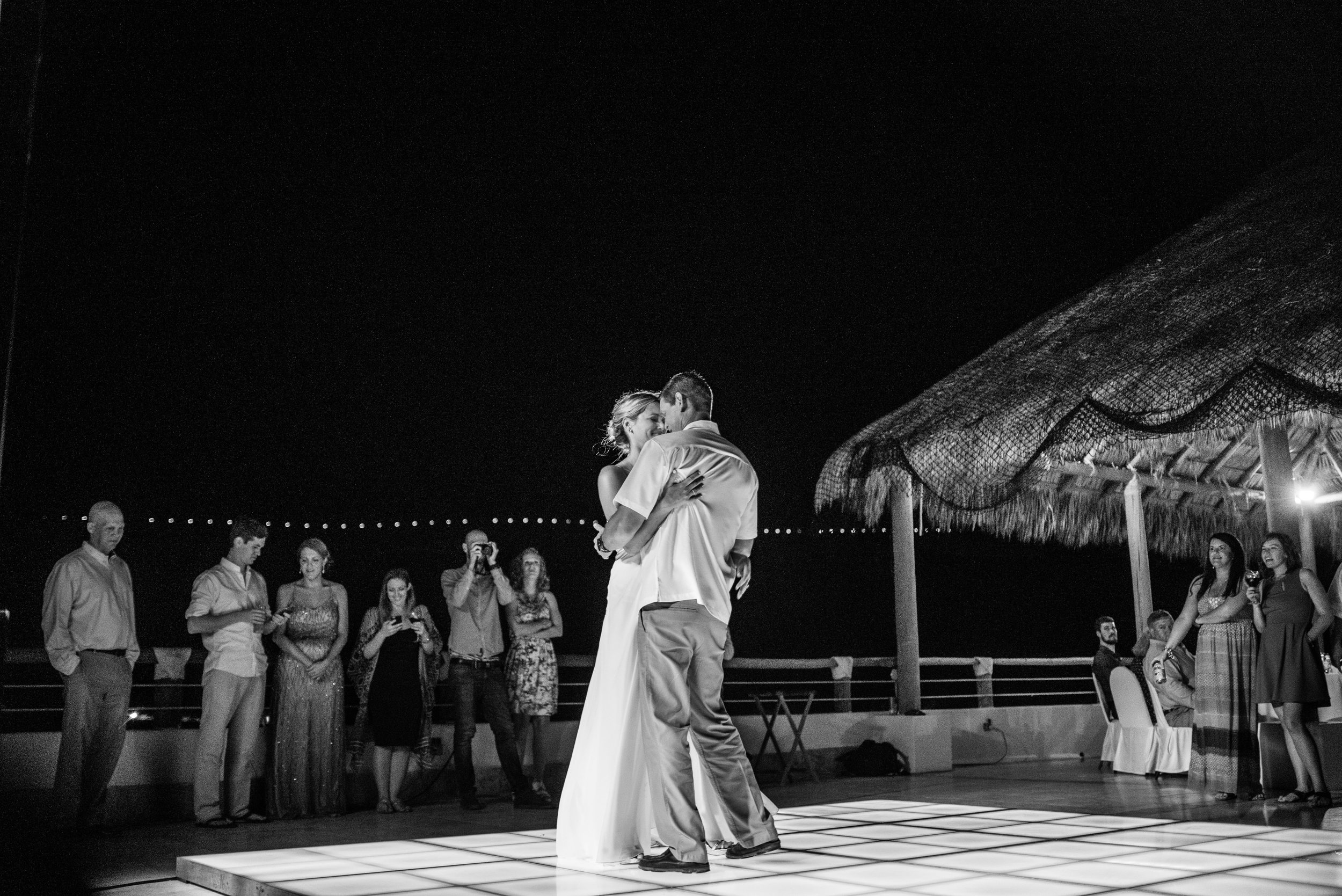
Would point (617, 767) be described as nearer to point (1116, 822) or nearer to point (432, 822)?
point (432, 822)

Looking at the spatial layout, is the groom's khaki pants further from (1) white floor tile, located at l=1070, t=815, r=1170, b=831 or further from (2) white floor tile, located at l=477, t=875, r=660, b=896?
(1) white floor tile, located at l=1070, t=815, r=1170, b=831

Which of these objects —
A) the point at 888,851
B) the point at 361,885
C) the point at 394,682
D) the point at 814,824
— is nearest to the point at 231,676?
the point at 394,682

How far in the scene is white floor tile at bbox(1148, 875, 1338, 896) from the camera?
9.71 ft

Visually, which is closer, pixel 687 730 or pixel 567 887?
pixel 567 887

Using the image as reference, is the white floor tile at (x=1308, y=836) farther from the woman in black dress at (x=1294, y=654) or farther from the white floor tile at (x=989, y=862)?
the woman in black dress at (x=1294, y=654)

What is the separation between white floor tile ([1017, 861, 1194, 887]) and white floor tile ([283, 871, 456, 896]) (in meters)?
1.81

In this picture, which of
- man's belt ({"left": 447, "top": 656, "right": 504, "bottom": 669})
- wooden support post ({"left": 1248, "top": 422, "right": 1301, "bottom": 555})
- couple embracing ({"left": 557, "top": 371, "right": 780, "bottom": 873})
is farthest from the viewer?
wooden support post ({"left": 1248, "top": 422, "right": 1301, "bottom": 555})

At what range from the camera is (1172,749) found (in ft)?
25.4

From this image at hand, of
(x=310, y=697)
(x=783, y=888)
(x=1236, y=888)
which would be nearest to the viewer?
(x=1236, y=888)

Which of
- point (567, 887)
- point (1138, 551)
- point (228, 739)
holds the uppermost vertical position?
point (1138, 551)

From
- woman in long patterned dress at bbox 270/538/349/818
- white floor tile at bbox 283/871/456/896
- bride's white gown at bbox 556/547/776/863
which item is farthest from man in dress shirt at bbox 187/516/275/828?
bride's white gown at bbox 556/547/776/863

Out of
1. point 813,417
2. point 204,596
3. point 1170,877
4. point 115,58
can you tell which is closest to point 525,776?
point 204,596

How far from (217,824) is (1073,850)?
407 cm

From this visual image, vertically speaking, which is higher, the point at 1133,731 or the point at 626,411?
the point at 626,411
